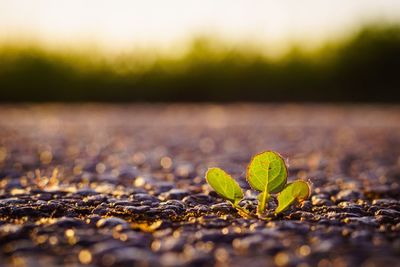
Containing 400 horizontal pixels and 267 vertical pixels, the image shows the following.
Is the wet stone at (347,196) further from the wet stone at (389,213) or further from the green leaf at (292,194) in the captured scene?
the green leaf at (292,194)

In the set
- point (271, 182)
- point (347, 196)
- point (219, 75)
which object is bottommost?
point (347, 196)

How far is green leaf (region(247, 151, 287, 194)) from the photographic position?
1.78 m

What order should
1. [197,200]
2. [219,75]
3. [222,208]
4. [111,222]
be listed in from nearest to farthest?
[111,222] → [222,208] → [197,200] → [219,75]

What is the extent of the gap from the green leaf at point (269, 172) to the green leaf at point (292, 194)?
3 centimetres

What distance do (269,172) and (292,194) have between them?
97 mm

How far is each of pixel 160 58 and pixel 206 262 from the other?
14683 millimetres

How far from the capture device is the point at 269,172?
178 cm

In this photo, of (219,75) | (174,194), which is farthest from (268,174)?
(219,75)

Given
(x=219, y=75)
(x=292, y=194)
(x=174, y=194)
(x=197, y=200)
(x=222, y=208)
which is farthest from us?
(x=219, y=75)

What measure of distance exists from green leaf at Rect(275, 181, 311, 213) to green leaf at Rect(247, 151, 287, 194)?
3 cm

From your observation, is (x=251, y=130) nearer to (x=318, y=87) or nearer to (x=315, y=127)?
(x=315, y=127)

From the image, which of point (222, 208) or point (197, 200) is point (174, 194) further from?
point (222, 208)

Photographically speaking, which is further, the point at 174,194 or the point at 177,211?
the point at 174,194

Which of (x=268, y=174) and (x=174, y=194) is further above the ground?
(x=268, y=174)
